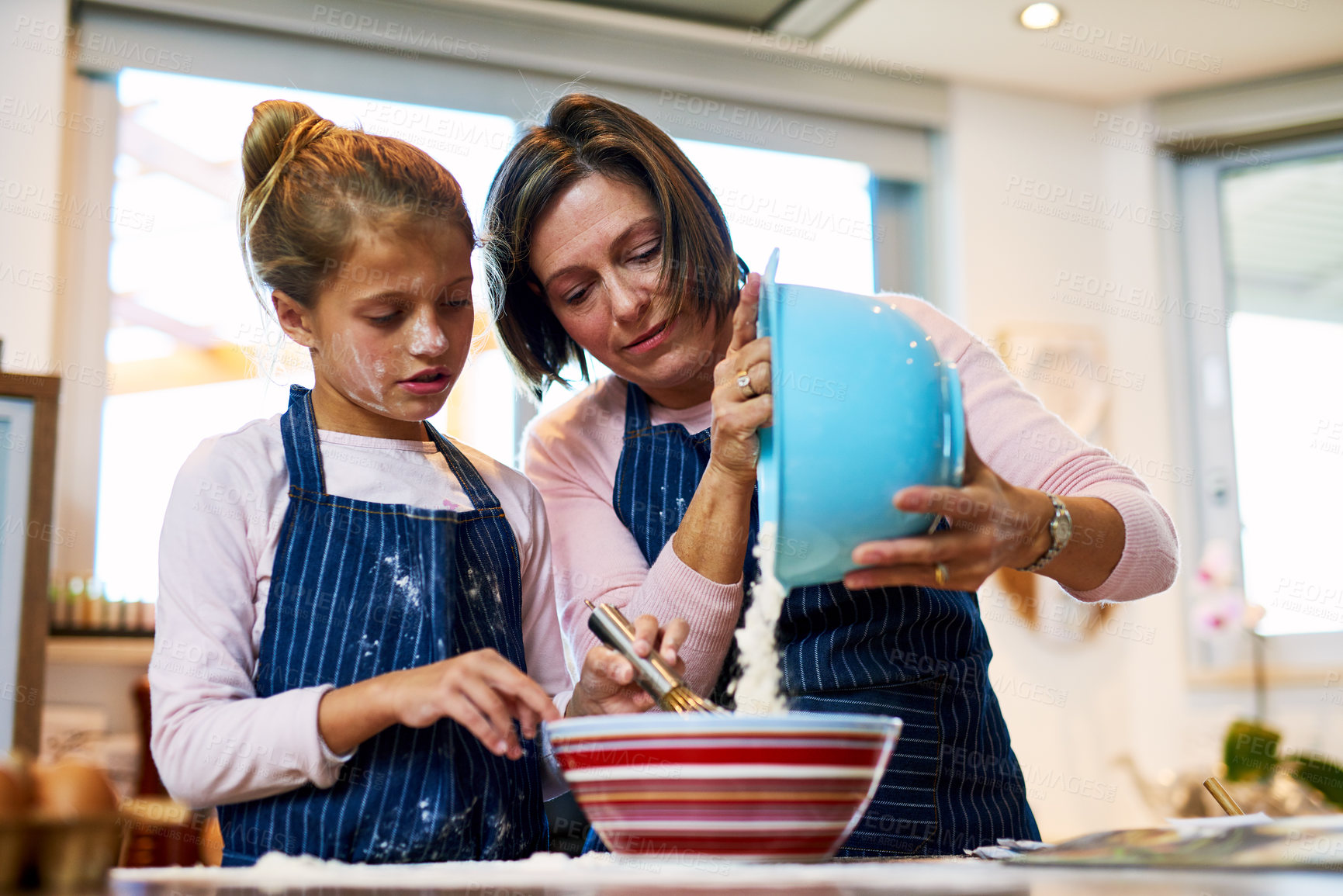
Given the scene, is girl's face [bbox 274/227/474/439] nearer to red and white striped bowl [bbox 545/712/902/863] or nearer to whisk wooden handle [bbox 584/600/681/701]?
whisk wooden handle [bbox 584/600/681/701]

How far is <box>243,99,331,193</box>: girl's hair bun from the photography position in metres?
1.04

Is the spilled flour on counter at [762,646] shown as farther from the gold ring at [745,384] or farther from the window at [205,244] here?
the window at [205,244]

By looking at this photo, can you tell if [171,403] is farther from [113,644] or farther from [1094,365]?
[1094,365]

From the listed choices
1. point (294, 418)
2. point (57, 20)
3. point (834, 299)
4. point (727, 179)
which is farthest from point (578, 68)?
point (834, 299)

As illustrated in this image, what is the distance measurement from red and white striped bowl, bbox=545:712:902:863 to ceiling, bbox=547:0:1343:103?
2525 mm

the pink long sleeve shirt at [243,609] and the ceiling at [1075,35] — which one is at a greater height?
the ceiling at [1075,35]

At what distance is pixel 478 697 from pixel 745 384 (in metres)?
0.32

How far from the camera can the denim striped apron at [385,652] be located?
0.81 m

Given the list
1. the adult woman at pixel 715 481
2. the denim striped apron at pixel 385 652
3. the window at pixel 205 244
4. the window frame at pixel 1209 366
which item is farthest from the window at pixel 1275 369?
the denim striped apron at pixel 385 652

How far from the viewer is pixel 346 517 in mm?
914

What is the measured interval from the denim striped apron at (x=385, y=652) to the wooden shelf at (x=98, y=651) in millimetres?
1772

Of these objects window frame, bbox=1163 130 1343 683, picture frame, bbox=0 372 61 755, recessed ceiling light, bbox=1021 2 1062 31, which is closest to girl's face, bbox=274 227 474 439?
picture frame, bbox=0 372 61 755

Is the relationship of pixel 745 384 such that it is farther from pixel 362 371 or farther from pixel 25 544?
pixel 25 544

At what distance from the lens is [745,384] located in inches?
34.8
